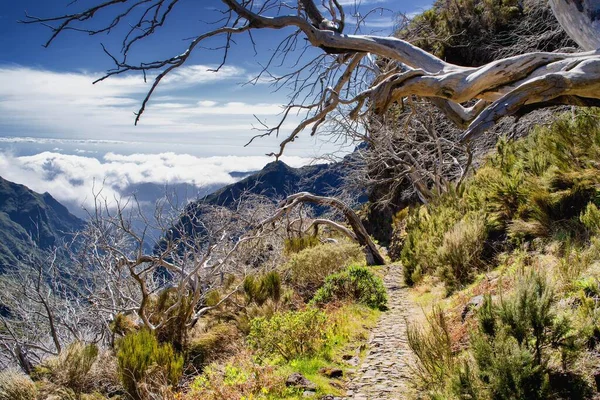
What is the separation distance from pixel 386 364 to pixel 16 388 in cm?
520

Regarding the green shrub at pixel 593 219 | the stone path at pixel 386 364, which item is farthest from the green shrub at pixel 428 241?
the green shrub at pixel 593 219

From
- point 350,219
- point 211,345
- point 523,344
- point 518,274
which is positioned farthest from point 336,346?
point 350,219

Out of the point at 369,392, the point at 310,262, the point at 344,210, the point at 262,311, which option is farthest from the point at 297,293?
the point at 369,392

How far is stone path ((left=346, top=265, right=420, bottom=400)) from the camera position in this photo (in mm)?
4301

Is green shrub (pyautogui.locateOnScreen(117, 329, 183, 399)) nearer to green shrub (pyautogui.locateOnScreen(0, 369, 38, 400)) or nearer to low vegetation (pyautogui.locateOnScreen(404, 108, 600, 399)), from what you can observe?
green shrub (pyautogui.locateOnScreen(0, 369, 38, 400))

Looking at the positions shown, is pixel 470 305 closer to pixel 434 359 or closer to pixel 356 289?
pixel 434 359

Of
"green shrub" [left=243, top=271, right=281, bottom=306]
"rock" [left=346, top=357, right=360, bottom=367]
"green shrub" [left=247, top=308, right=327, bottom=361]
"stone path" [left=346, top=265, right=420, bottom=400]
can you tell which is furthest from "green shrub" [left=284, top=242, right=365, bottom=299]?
"rock" [left=346, top=357, right=360, bottom=367]

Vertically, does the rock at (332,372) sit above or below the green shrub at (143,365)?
above

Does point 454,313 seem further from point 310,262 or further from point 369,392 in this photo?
point 310,262

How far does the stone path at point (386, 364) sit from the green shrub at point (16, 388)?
4.76 metres

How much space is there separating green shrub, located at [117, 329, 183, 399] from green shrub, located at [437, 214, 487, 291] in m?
4.52

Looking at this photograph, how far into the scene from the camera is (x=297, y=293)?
10898mm

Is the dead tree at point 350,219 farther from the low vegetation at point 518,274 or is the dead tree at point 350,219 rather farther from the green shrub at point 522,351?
the green shrub at point 522,351

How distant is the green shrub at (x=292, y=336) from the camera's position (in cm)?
565
